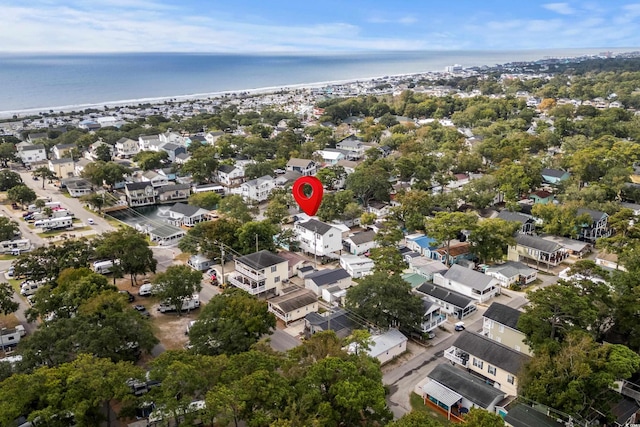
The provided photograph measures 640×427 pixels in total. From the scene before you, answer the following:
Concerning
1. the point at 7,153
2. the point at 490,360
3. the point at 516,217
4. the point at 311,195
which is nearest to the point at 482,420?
the point at 490,360

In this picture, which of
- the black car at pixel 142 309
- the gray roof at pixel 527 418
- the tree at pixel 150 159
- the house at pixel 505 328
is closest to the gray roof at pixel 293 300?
the black car at pixel 142 309

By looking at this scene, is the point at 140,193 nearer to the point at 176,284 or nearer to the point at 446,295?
the point at 176,284

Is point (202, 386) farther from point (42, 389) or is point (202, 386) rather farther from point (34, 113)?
point (34, 113)

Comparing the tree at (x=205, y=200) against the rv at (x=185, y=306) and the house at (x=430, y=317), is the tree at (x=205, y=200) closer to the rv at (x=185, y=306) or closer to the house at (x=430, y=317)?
the rv at (x=185, y=306)

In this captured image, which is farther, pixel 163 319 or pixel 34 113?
pixel 34 113

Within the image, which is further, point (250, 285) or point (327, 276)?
point (327, 276)

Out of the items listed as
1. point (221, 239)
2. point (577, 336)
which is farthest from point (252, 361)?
point (221, 239)

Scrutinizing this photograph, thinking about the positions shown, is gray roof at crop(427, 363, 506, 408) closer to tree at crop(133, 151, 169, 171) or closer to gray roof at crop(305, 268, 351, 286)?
gray roof at crop(305, 268, 351, 286)

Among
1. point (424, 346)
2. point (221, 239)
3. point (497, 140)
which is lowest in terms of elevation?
point (424, 346)
